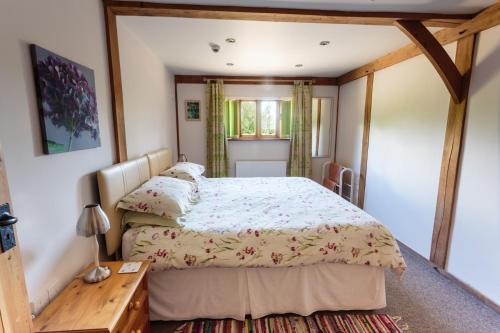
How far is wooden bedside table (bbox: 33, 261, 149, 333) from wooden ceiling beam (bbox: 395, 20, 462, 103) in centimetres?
273

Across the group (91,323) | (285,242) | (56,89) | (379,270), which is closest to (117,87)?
(56,89)

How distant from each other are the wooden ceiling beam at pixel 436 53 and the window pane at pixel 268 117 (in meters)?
2.69

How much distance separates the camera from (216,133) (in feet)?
13.9

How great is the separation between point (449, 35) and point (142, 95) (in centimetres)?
307

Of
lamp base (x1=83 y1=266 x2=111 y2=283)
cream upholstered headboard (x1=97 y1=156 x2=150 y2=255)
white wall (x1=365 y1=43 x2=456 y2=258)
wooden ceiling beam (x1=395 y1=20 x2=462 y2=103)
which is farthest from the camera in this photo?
white wall (x1=365 y1=43 x2=456 y2=258)

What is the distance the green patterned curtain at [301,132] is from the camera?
169 inches

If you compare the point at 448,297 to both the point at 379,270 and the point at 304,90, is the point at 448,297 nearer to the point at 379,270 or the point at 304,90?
the point at 379,270

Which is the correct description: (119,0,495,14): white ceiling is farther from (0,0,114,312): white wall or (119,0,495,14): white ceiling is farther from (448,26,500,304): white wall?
(0,0,114,312): white wall

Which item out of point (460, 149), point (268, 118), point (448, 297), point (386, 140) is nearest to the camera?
point (448, 297)

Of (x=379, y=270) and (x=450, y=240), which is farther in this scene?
(x=450, y=240)

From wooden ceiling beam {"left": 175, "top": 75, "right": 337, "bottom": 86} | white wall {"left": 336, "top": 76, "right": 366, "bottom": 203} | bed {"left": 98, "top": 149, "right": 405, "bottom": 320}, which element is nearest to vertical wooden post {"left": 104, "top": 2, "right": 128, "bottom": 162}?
bed {"left": 98, "top": 149, "right": 405, "bottom": 320}

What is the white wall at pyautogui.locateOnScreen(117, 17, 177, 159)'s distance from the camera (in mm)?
2131

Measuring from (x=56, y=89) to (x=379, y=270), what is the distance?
2.38 m

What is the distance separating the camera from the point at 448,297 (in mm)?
1977
